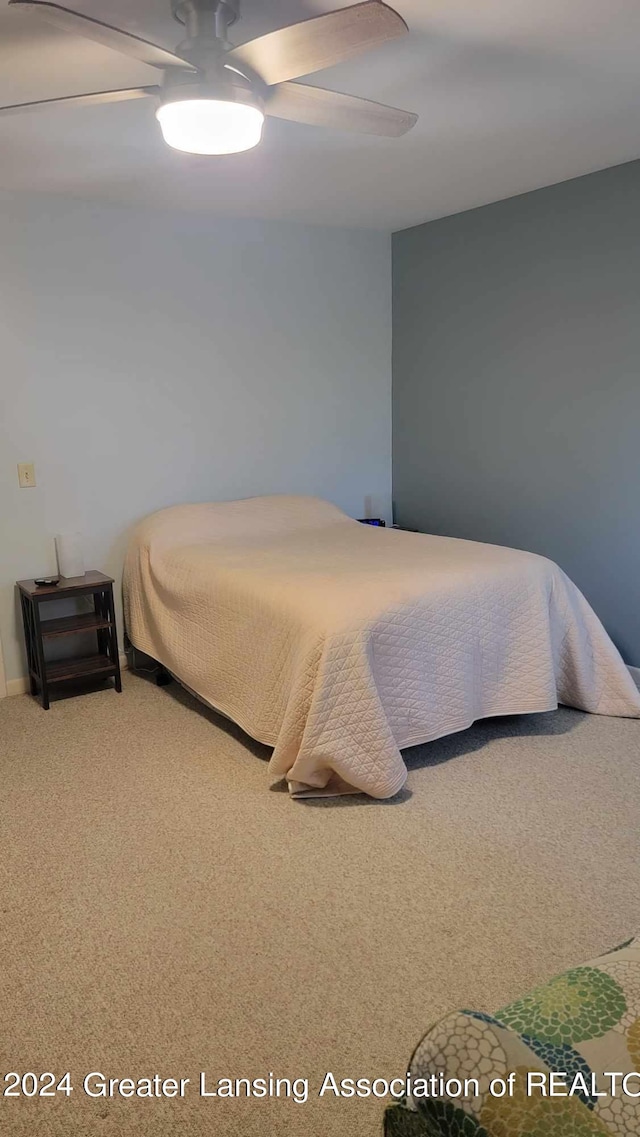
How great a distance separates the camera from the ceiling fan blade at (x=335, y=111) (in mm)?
1945

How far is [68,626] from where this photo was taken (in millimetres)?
3406

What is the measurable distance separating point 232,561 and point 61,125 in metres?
1.64

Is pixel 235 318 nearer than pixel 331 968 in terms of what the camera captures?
No

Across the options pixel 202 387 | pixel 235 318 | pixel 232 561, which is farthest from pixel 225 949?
pixel 235 318

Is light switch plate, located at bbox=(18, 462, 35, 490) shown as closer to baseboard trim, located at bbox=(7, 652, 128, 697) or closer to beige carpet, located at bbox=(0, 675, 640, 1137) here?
baseboard trim, located at bbox=(7, 652, 128, 697)

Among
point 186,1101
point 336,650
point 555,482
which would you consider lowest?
point 186,1101

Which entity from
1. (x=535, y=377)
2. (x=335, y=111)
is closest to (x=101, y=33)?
(x=335, y=111)

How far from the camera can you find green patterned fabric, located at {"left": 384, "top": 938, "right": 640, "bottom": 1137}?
679 millimetres

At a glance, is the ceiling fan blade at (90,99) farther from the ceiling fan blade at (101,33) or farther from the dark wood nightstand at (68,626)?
the dark wood nightstand at (68,626)

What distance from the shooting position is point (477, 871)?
214cm

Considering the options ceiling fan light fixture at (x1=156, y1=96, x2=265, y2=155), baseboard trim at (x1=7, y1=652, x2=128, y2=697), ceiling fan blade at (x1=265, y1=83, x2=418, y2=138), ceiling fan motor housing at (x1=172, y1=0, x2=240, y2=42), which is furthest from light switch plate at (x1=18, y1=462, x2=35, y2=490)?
ceiling fan motor housing at (x1=172, y1=0, x2=240, y2=42)

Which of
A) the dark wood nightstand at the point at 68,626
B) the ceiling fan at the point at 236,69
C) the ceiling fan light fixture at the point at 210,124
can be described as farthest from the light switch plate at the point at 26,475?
the ceiling fan light fixture at the point at 210,124

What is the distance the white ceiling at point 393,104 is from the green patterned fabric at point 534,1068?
2036 millimetres

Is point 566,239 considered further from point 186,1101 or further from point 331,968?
point 186,1101
